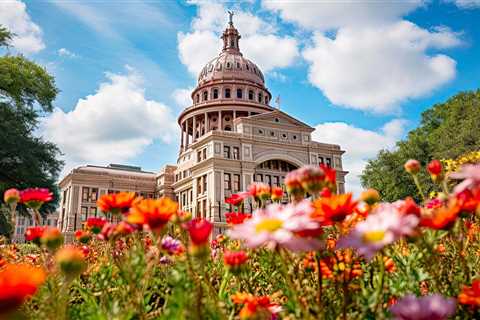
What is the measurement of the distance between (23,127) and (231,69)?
136 ft

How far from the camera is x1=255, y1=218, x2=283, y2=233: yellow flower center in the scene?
120 centimetres

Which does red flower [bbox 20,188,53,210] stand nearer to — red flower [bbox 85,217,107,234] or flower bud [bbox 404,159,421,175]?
red flower [bbox 85,217,107,234]

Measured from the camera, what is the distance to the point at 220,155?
125 feet

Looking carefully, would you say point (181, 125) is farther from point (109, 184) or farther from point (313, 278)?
point (313, 278)

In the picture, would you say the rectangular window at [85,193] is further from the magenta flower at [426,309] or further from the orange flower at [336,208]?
the magenta flower at [426,309]

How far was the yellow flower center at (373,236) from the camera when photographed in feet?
3.63

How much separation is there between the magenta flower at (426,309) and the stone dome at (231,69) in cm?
5688

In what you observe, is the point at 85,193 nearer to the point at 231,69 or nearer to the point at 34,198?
the point at 231,69

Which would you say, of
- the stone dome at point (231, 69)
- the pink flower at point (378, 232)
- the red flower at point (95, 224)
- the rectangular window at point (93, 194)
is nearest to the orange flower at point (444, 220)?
the pink flower at point (378, 232)

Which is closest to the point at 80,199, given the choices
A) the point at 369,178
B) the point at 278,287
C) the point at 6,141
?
the point at 6,141

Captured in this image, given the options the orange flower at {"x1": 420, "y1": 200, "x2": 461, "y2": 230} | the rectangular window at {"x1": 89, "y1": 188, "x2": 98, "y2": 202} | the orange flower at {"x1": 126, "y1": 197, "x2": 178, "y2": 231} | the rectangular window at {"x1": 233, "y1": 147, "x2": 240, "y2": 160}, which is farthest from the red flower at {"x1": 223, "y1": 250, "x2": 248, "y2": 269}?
the rectangular window at {"x1": 89, "y1": 188, "x2": 98, "y2": 202}

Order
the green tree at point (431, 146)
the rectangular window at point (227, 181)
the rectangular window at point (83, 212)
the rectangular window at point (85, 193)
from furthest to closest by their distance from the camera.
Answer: the rectangular window at point (85, 193), the rectangular window at point (83, 212), the rectangular window at point (227, 181), the green tree at point (431, 146)

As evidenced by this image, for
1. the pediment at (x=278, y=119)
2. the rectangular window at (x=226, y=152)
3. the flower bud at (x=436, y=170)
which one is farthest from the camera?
the pediment at (x=278, y=119)

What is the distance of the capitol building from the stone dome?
15 cm
